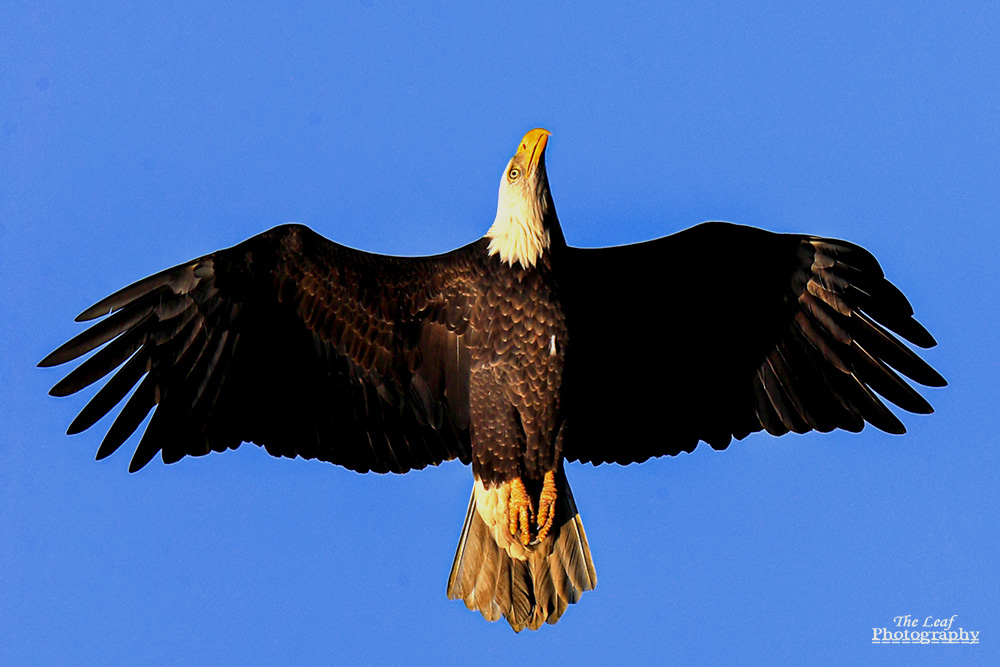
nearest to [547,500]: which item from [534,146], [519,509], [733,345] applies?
[519,509]

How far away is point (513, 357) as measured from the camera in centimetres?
712

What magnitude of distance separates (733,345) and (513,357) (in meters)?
1.38

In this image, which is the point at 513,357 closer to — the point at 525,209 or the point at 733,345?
the point at 525,209

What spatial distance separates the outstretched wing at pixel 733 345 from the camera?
25.1ft

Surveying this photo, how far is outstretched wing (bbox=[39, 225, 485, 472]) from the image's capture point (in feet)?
23.7

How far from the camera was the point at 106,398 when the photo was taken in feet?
23.3

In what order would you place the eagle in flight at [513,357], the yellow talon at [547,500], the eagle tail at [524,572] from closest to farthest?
the eagle in flight at [513,357], the yellow talon at [547,500], the eagle tail at [524,572]

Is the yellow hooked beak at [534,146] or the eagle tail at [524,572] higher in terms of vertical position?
the yellow hooked beak at [534,146]

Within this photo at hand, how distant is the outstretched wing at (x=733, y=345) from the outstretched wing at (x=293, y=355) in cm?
74

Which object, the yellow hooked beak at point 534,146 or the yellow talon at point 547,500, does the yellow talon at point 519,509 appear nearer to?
the yellow talon at point 547,500

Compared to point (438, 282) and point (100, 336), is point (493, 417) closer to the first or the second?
point (438, 282)

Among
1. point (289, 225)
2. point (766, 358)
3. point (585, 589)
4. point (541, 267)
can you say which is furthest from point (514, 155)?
point (585, 589)

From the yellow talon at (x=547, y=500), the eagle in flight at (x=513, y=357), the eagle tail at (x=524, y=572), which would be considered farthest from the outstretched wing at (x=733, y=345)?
the eagle tail at (x=524, y=572)

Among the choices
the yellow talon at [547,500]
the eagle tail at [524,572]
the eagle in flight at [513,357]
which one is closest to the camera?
the eagle in flight at [513,357]
